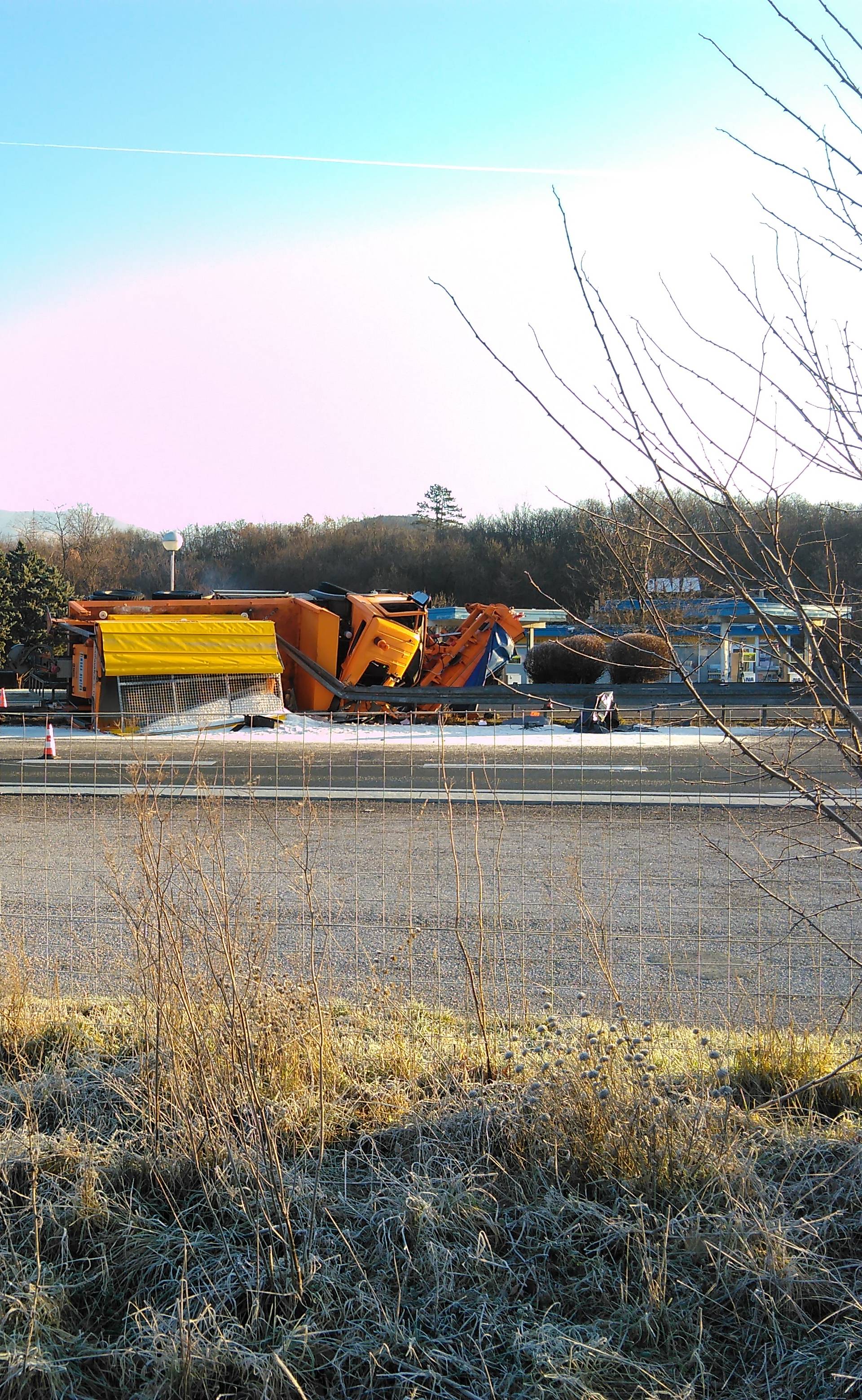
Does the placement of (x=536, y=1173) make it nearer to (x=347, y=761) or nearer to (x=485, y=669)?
(x=347, y=761)

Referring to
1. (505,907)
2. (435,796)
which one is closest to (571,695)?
(435,796)

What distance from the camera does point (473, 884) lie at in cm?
841

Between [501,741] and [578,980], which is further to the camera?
[501,741]

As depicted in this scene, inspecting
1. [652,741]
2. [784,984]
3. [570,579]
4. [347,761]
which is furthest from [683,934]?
[570,579]

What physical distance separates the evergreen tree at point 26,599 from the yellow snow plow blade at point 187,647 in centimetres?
1356

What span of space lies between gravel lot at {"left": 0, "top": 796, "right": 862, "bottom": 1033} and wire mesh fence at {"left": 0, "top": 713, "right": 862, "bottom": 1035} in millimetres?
30

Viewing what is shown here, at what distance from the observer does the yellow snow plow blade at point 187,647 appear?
19.0m

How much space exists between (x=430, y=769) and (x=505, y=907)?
7739 millimetres

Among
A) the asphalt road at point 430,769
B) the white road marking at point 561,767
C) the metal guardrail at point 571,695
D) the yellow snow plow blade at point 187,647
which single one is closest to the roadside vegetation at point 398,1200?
the asphalt road at point 430,769

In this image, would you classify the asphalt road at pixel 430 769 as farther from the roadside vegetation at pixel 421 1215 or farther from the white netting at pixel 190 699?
the roadside vegetation at pixel 421 1215

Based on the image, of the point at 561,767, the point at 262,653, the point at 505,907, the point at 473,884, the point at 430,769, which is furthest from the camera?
the point at 262,653

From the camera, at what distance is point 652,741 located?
1839cm

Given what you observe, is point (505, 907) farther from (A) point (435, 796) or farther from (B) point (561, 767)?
(B) point (561, 767)

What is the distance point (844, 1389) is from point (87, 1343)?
1800 mm
